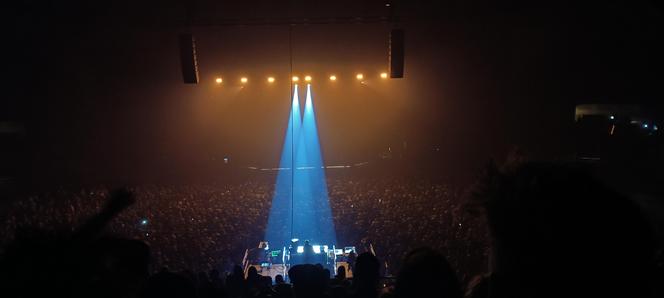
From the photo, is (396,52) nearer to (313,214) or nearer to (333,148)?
(313,214)

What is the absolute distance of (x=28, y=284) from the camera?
784 millimetres

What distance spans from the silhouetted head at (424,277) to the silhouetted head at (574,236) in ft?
1.58

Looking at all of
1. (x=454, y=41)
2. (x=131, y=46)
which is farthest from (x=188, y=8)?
(x=454, y=41)

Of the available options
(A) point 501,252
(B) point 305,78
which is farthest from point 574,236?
(B) point 305,78

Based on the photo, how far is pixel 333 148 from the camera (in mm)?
17484

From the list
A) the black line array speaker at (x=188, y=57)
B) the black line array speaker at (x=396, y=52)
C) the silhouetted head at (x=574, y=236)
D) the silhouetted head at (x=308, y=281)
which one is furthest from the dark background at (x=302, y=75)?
the silhouetted head at (x=574, y=236)

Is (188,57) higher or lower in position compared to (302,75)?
higher

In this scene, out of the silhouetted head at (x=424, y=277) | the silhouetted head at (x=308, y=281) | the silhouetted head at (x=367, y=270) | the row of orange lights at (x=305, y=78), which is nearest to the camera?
the silhouetted head at (x=424, y=277)

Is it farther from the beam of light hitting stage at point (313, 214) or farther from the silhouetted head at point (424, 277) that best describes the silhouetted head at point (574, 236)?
the beam of light hitting stage at point (313, 214)

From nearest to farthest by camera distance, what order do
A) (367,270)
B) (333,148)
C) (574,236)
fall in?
1. (574,236)
2. (367,270)
3. (333,148)

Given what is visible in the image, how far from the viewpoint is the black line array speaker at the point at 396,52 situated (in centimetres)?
727

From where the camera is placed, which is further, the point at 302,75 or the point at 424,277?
the point at 302,75

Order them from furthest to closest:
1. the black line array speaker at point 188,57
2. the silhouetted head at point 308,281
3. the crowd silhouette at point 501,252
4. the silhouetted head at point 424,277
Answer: the black line array speaker at point 188,57, the silhouetted head at point 308,281, the silhouetted head at point 424,277, the crowd silhouette at point 501,252

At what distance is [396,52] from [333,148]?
33.8 feet
